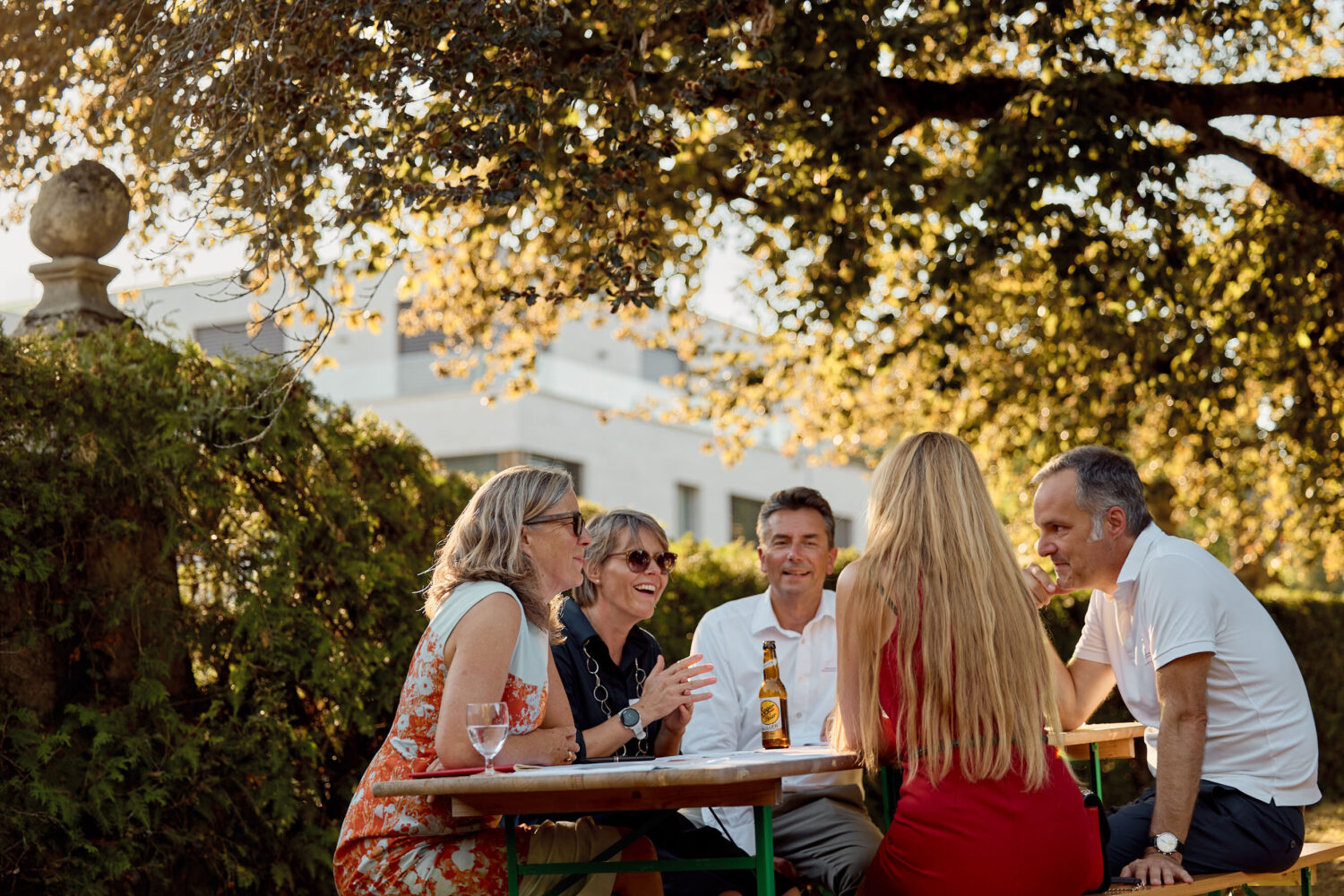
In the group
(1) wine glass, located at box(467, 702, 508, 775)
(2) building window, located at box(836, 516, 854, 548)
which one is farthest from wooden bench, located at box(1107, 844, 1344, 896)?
(2) building window, located at box(836, 516, 854, 548)

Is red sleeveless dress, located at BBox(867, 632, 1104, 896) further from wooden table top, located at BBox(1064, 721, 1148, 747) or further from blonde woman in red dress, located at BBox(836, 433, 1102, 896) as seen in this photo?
wooden table top, located at BBox(1064, 721, 1148, 747)

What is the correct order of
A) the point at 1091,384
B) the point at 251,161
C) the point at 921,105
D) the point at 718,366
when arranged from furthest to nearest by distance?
the point at 718,366
the point at 1091,384
the point at 921,105
the point at 251,161

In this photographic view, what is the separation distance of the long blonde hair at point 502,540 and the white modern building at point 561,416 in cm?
2151

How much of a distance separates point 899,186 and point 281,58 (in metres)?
3.84

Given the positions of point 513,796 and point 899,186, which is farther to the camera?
point 899,186

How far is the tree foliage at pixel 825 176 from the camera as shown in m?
6.13


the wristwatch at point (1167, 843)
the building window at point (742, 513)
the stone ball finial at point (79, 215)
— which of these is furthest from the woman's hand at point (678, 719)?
the building window at point (742, 513)

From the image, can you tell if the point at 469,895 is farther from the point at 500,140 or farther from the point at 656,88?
the point at 656,88

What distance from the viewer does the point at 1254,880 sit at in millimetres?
4223

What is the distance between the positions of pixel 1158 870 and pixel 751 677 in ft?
5.88

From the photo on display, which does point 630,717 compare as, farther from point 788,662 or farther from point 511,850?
point 788,662

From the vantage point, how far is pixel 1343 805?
11.5m

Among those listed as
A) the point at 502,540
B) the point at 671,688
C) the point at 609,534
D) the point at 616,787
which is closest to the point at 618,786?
A: the point at 616,787

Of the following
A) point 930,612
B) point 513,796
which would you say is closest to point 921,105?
point 930,612
